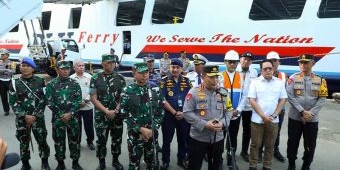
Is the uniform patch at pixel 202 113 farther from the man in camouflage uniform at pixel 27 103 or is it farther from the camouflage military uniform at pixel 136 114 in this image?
the man in camouflage uniform at pixel 27 103

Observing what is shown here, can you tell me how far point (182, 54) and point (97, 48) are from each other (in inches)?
221

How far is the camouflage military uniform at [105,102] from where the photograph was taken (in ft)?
18.0

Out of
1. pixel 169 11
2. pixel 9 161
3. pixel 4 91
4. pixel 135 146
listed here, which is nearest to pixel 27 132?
pixel 135 146

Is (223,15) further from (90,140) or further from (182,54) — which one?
(90,140)

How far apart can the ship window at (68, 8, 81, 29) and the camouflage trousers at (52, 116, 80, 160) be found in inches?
511

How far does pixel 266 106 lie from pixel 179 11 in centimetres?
853

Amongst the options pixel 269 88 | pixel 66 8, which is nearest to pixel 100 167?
pixel 269 88

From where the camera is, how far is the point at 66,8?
59.3 ft

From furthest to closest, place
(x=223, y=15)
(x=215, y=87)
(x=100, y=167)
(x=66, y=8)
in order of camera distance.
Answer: (x=66, y=8), (x=223, y=15), (x=100, y=167), (x=215, y=87)

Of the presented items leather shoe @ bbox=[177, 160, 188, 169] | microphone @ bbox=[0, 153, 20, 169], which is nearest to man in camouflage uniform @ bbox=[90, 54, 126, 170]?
leather shoe @ bbox=[177, 160, 188, 169]

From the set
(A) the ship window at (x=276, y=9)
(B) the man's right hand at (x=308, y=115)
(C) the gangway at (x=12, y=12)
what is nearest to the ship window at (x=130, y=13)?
(A) the ship window at (x=276, y=9)

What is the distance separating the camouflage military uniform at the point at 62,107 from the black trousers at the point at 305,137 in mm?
3085

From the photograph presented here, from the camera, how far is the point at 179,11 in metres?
13.2

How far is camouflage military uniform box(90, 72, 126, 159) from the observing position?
5484 millimetres
